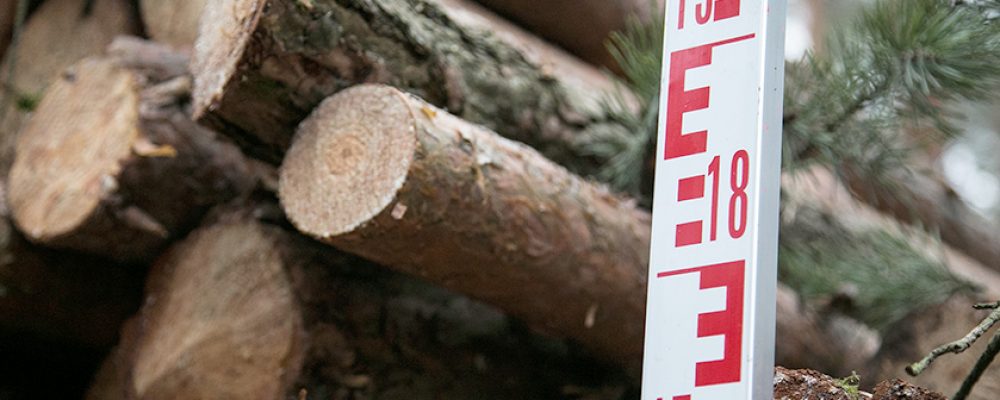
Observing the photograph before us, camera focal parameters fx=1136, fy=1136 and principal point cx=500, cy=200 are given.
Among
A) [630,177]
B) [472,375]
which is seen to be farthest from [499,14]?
[472,375]

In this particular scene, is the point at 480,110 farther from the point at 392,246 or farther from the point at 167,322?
the point at 167,322

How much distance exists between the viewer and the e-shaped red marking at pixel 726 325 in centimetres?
85

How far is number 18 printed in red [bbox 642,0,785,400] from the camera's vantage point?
859 mm

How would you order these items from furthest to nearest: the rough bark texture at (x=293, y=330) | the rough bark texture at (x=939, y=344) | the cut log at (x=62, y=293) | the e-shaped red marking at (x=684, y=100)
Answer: the rough bark texture at (x=939, y=344) → the cut log at (x=62, y=293) → the rough bark texture at (x=293, y=330) → the e-shaped red marking at (x=684, y=100)

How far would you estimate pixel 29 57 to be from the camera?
187 centimetres

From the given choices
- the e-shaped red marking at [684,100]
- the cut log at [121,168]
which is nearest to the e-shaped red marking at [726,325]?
the e-shaped red marking at [684,100]

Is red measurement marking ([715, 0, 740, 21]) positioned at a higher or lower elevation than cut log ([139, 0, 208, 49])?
higher

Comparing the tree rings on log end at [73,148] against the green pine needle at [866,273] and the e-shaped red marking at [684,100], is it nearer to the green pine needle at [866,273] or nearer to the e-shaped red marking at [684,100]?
the e-shaped red marking at [684,100]

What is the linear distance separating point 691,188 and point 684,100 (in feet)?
0.28

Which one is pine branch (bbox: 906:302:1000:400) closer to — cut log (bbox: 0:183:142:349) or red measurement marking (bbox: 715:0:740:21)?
red measurement marking (bbox: 715:0:740:21)

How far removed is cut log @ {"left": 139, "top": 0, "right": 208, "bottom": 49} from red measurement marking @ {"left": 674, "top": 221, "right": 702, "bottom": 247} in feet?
3.21

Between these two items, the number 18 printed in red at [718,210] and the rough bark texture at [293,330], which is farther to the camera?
the rough bark texture at [293,330]

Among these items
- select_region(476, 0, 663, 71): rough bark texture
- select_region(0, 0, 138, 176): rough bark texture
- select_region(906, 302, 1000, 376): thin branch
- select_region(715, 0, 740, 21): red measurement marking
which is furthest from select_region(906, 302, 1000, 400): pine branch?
select_region(0, 0, 138, 176): rough bark texture

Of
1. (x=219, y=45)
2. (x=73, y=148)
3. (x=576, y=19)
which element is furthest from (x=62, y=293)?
(x=576, y=19)
